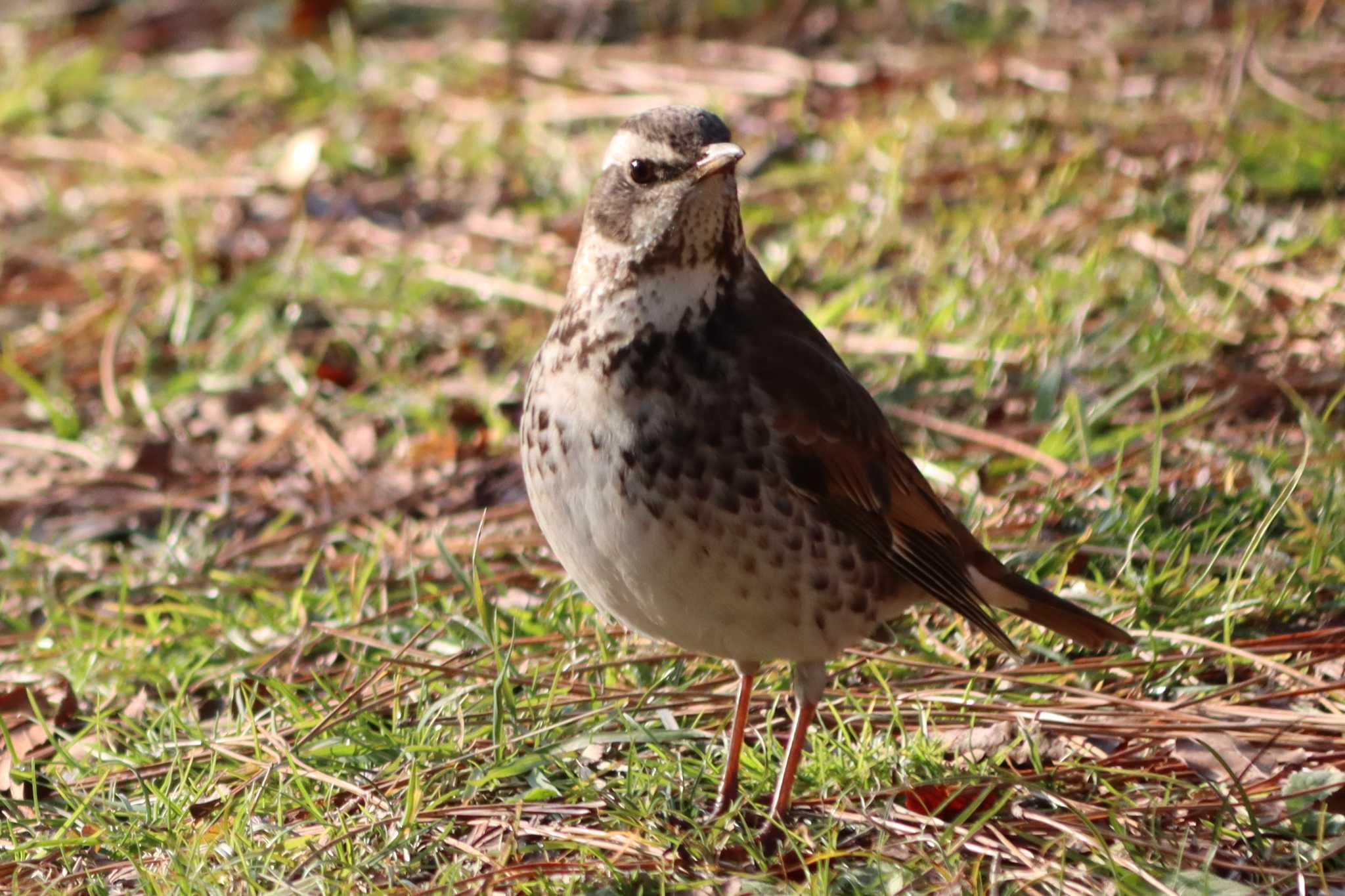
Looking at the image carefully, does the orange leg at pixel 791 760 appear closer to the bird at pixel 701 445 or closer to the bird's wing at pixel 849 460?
the bird at pixel 701 445

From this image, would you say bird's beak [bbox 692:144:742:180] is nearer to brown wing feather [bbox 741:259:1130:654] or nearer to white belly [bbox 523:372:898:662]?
brown wing feather [bbox 741:259:1130:654]

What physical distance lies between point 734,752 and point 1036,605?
814 mm

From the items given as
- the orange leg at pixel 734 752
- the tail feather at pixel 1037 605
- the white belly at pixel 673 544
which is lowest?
the orange leg at pixel 734 752

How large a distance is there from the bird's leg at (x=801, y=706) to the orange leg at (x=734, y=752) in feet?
0.31

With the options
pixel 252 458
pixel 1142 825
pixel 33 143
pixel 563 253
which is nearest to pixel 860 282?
pixel 563 253

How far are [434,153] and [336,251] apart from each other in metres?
1.03

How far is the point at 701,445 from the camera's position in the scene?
11.0 ft

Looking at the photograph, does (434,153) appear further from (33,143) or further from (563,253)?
(33,143)

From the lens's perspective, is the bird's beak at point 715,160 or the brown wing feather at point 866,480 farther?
the brown wing feather at point 866,480

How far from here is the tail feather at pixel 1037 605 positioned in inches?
152

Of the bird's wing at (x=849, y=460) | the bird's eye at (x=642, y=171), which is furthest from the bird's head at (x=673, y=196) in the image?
the bird's wing at (x=849, y=460)

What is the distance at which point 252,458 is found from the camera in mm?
5906

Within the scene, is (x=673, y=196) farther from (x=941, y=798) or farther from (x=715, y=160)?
(x=941, y=798)

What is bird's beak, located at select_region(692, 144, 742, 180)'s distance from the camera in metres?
3.34
